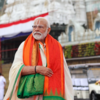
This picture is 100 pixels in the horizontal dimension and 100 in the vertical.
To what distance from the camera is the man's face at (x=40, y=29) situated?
223 cm

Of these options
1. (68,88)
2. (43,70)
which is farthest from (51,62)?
(68,88)

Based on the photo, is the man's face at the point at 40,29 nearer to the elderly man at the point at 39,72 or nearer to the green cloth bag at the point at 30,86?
the elderly man at the point at 39,72

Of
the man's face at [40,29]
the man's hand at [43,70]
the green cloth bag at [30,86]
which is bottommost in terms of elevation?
the green cloth bag at [30,86]

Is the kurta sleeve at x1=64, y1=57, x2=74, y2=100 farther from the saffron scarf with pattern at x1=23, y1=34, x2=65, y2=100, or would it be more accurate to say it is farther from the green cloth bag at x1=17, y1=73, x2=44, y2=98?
the green cloth bag at x1=17, y1=73, x2=44, y2=98

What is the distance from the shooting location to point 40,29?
7.39 ft

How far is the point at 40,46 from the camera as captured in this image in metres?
2.19

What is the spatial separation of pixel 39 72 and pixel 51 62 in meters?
0.18

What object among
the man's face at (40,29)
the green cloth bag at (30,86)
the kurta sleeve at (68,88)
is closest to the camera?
the green cloth bag at (30,86)

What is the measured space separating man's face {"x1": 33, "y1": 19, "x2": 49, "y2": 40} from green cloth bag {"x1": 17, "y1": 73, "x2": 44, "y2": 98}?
454mm

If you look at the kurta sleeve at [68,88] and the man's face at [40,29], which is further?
the man's face at [40,29]

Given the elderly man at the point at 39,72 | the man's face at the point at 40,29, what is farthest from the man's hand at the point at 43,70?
the man's face at the point at 40,29

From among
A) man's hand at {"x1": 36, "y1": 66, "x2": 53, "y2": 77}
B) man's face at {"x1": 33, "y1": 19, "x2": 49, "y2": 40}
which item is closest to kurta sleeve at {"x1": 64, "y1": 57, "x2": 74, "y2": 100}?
man's hand at {"x1": 36, "y1": 66, "x2": 53, "y2": 77}

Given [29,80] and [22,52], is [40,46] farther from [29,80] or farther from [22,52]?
[29,80]

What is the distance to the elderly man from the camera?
1.94 m
